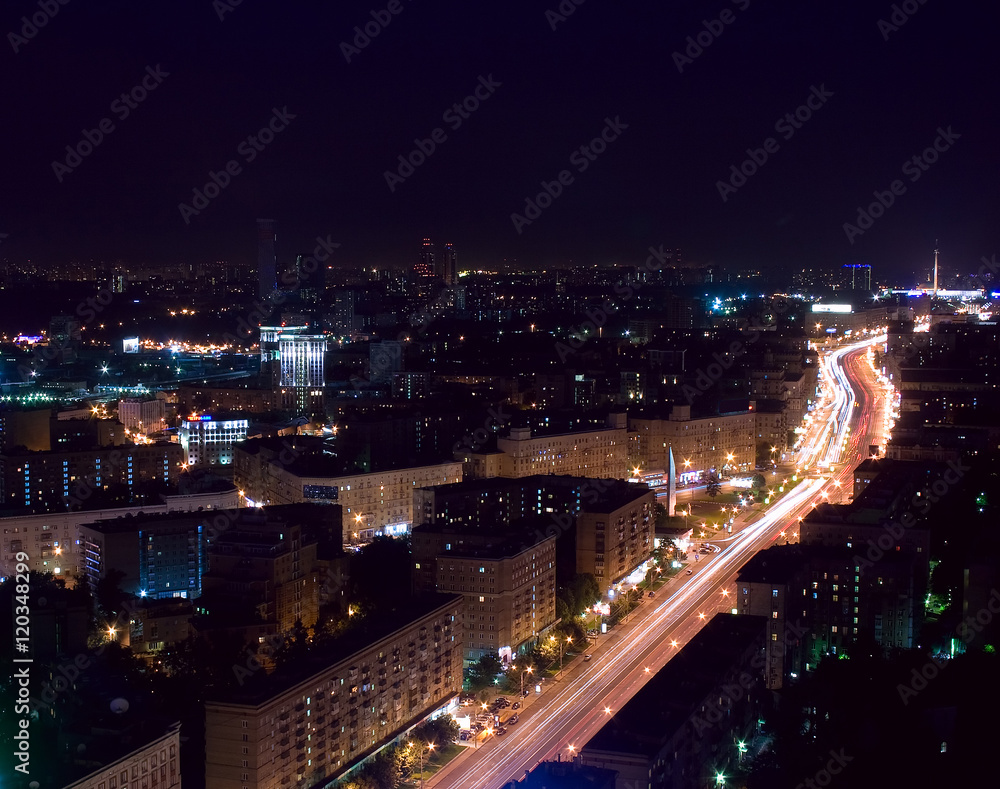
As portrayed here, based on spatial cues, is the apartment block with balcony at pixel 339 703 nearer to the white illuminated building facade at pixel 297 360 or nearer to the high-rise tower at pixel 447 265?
the white illuminated building facade at pixel 297 360

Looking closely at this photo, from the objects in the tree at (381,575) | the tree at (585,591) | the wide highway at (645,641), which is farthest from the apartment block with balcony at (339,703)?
the tree at (585,591)

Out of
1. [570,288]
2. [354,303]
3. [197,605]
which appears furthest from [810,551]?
[570,288]

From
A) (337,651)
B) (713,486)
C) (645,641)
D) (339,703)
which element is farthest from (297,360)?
(339,703)

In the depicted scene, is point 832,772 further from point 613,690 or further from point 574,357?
point 574,357

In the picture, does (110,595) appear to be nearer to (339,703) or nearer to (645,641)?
(339,703)

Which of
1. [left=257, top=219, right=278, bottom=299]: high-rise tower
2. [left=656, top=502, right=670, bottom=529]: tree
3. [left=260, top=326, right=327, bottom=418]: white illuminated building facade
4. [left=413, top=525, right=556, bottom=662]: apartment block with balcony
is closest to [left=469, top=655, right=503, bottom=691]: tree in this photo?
[left=413, top=525, right=556, bottom=662]: apartment block with balcony

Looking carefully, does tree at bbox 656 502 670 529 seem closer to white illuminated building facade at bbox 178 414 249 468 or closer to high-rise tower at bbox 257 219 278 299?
white illuminated building facade at bbox 178 414 249 468

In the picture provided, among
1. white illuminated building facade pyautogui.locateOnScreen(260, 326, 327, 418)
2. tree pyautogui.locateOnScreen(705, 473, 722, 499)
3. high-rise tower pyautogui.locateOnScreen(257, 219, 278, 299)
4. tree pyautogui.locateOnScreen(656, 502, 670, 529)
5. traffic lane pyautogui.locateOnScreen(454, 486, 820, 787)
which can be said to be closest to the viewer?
traffic lane pyautogui.locateOnScreen(454, 486, 820, 787)
